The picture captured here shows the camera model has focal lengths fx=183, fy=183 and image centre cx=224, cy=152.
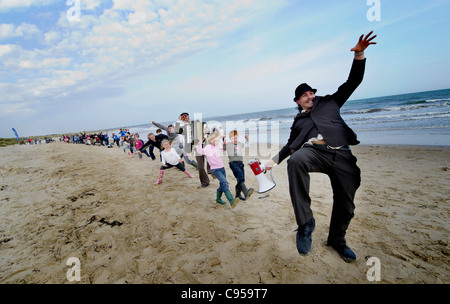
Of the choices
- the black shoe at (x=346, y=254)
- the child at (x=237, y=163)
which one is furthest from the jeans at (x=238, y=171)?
the black shoe at (x=346, y=254)

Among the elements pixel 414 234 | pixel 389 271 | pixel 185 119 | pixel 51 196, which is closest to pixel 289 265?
pixel 389 271

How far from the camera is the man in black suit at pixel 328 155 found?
237cm

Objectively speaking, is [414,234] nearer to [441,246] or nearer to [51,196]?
[441,246]

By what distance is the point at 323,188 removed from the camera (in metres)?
5.57

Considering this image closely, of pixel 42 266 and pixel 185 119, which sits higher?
pixel 185 119

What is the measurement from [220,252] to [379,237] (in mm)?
2755

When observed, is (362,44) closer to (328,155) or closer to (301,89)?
(301,89)

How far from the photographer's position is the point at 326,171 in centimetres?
247

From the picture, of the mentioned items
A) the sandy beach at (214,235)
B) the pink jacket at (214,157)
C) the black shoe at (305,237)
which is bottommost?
the sandy beach at (214,235)

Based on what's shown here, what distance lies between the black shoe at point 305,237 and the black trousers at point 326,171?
0.58ft

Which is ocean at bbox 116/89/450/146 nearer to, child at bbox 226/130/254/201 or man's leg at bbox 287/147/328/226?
man's leg at bbox 287/147/328/226

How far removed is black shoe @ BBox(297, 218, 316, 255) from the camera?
2623mm

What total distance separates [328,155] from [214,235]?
2453 millimetres

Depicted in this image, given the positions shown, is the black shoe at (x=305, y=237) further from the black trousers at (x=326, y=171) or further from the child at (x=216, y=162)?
the child at (x=216, y=162)
